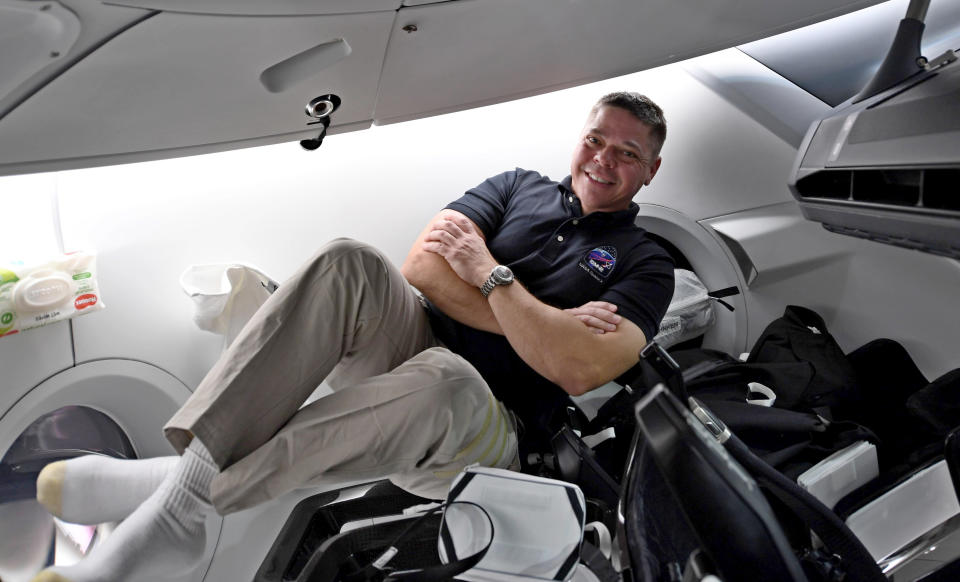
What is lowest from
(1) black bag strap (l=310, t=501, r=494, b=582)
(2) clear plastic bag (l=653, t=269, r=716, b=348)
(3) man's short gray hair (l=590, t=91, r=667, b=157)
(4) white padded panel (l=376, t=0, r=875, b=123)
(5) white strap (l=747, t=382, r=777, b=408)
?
(1) black bag strap (l=310, t=501, r=494, b=582)

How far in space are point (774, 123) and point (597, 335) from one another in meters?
1.26

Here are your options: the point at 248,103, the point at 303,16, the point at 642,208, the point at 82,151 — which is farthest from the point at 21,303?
the point at 642,208

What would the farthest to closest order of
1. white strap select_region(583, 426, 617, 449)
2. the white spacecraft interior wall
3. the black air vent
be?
white strap select_region(583, 426, 617, 449) → the white spacecraft interior wall → the black air vent

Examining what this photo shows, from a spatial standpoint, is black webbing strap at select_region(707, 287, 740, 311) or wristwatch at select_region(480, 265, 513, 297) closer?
wristwatch at select_region(480, 265, 513, 297)

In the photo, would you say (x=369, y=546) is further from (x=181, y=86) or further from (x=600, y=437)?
(x=181, y=86)

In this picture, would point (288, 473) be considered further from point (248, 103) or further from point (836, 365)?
point (836, 365)

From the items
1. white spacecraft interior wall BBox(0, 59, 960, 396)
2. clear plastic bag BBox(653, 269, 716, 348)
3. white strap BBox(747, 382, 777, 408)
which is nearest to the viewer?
white spacecraft interior wall BBox(0, 59, 960, 396)

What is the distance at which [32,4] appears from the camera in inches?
37.7

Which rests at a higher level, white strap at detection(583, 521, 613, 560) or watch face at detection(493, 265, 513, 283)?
watch face at detection(493, 265, 513, 283)

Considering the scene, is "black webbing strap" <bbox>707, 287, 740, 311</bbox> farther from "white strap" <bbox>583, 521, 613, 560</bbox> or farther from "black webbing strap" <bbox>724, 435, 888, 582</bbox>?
"black webbing strap" <bbox>724, 435, 888, 582</bbox>

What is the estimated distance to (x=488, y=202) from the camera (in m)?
2.04

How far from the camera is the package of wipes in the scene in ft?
5.02

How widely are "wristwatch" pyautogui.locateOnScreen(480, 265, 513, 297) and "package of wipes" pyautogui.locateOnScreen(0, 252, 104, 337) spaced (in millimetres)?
971

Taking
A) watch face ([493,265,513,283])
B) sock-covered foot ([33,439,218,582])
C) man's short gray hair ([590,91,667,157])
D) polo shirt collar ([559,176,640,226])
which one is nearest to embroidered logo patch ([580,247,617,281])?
polo shirt collar ([559,176,640,226])
